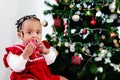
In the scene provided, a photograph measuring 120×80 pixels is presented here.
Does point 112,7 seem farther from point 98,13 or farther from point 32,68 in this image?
point 32,68

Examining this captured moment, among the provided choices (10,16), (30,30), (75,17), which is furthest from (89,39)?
(10,16)

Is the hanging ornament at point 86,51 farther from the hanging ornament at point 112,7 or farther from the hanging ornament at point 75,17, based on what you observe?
the hanging ornament at point 112,7

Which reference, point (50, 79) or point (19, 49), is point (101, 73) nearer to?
point (50, 79)

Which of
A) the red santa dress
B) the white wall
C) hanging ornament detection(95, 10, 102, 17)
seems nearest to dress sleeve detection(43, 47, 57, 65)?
the red santa dress

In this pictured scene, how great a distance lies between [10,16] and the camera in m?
2.81

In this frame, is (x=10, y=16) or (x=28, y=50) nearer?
(x=28, y=50)

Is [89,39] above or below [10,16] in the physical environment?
below

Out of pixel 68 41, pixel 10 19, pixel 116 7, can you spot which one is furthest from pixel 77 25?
pixel 10 19

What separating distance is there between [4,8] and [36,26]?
897 mm

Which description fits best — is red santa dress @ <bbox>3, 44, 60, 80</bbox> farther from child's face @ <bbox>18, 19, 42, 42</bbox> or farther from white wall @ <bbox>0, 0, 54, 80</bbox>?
white wall @ <bbox>0, 0, 54, 80</bbox>

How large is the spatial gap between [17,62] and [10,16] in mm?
1058

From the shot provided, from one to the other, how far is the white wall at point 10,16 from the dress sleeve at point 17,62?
86cm

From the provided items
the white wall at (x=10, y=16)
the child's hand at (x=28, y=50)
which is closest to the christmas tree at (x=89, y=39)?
the child's hand at (x=28, y=50)

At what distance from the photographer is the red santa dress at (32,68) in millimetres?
1895
